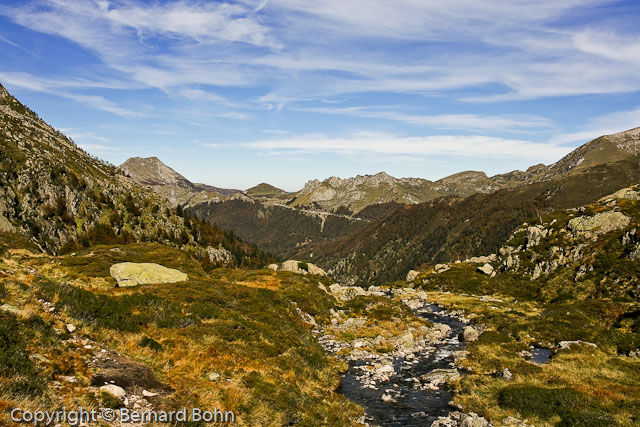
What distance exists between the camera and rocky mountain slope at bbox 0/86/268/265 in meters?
90.1

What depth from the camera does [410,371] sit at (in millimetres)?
29781

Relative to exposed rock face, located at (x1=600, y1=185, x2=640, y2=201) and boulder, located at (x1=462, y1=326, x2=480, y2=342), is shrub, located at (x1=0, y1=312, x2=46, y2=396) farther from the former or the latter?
exposed rock face, located at (x1=600, y1=185, x2=640, y2=201)

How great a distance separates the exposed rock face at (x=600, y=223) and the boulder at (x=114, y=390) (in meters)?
84.4

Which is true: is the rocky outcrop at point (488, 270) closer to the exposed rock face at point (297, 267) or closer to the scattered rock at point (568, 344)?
the exposed rock face at point (297, 267)

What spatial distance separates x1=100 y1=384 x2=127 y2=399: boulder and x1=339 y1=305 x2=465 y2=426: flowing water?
1415 cm

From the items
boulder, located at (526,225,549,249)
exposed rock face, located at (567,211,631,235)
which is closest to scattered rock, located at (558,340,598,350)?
exposed rock face, located at (567,211,631,235)

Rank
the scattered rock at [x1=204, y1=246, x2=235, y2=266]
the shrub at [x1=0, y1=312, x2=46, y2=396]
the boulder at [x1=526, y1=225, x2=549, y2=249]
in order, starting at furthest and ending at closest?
the scattered rock at [x1=204, y1=246, x2=235, y2=266] → the boulder at [x1=526, y1=225, x2=549, y2=249] → the shrub at [x1=0, y1=312, x2=46, y2=396]

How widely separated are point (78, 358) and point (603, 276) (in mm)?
73795

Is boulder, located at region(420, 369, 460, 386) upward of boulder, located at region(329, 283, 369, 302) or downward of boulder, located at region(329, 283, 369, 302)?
upward

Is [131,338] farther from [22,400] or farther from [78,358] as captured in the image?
[22,400]

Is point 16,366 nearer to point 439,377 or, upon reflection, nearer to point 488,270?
point 439,377

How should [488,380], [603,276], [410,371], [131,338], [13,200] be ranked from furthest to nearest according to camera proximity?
[13,200] < [603,276] < [410,371] < [488,380] < [131,338]

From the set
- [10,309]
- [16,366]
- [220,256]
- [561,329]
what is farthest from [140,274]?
[220,256]

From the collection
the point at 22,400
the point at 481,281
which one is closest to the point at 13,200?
the point at 22,400
